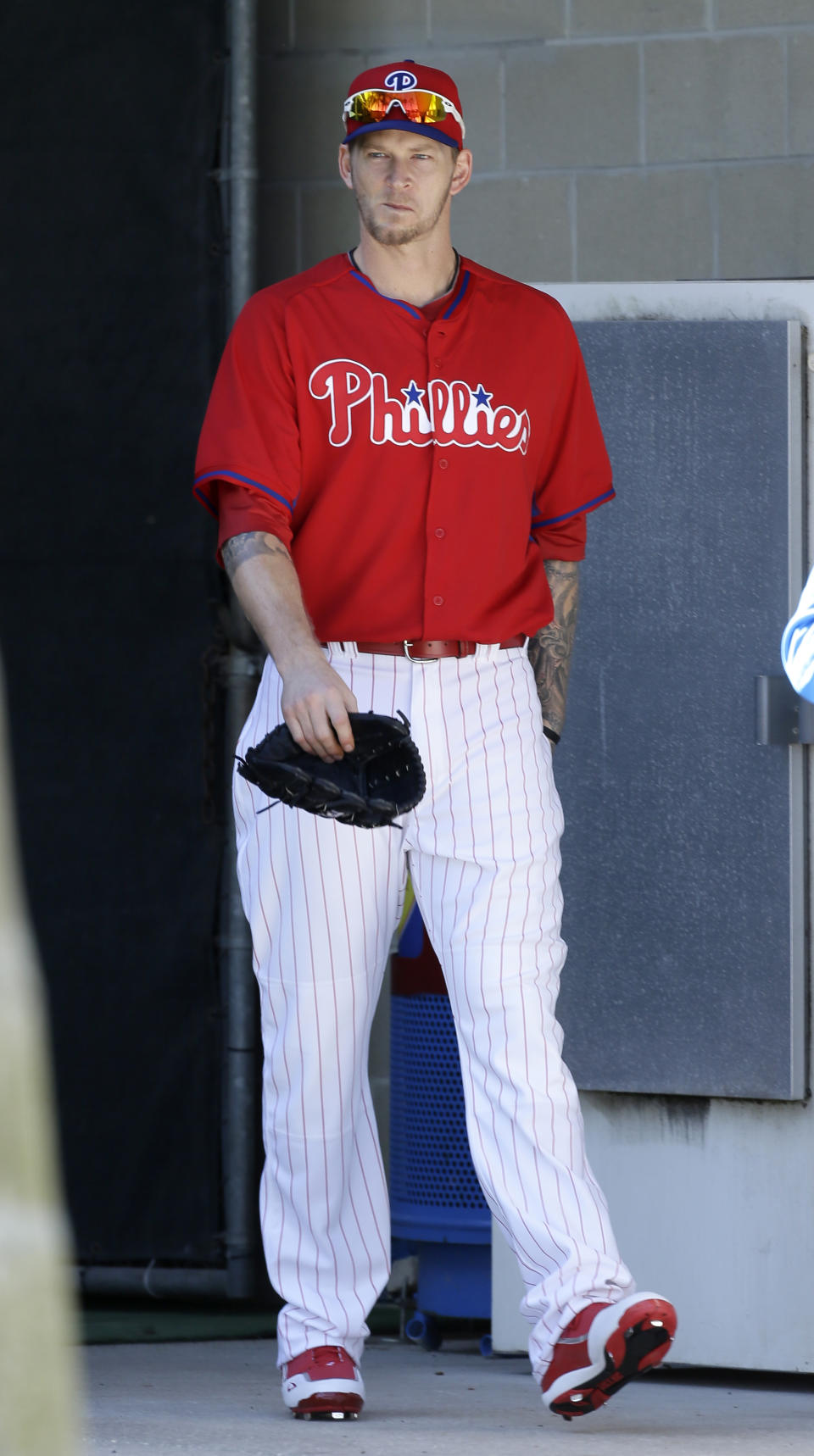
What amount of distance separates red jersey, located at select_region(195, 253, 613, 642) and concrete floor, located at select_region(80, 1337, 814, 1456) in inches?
42.5

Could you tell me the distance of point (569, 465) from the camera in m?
3.23

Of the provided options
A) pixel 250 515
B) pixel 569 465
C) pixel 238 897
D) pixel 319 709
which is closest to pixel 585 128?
pixel 569 465

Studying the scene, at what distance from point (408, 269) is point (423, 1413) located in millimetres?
1666

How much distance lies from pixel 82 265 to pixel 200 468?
1.76 metres

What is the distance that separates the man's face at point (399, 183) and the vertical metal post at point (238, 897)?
58.6 inches

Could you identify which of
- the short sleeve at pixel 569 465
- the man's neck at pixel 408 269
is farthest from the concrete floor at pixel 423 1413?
the man's neck at pixel 408 269

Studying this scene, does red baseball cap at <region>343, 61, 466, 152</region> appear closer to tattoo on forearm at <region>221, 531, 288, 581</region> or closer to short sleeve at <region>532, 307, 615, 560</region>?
short sleeve at <region>532, 307, 615, 560</region>

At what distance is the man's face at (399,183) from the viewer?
10.0 ft

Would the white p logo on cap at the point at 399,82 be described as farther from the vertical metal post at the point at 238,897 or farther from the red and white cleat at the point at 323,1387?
the red and white cleat at the point at 323,1387

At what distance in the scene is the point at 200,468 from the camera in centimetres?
304

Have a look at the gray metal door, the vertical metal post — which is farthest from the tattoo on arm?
the vertical metal post

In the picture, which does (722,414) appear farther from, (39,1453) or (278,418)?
(39,1453)

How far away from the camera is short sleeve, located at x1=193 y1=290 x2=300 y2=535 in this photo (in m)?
2.97

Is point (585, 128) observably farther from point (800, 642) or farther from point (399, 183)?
point (800, 642)
